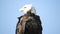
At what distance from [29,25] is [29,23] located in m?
0.01

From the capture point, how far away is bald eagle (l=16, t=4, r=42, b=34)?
3.17 feet

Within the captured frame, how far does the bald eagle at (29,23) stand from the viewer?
3.17 ft

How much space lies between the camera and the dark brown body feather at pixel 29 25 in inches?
38.0

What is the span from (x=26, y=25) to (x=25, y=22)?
2cm

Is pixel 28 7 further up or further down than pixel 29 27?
further up

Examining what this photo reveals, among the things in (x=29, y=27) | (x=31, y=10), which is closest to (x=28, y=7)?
(x=31, y=10)

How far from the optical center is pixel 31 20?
994 millimetres

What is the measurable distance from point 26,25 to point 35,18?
2.9 inches

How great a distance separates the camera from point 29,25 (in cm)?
97

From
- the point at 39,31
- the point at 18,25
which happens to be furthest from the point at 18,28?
the point at 39,31

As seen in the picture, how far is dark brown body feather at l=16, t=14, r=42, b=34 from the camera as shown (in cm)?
97

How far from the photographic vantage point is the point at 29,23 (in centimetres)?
98

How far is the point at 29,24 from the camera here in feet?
3.19

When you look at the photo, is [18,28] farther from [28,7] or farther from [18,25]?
[28,7]
